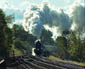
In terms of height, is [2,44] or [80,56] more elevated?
[2,44]

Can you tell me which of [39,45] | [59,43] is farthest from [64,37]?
[39,45]

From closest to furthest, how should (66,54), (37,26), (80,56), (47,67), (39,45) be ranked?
(47,67) < (39,45) < (37,26) < (80,56) < (66,54)

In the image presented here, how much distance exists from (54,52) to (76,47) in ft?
70.5

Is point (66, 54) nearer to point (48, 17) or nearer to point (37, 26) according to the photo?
point (48, 17)

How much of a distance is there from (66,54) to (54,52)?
7976mm

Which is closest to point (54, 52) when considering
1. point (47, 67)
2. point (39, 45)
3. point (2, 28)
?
point (2, 28)

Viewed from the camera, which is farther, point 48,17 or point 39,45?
point 48,17

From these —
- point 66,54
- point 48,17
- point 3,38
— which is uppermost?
point 48,17

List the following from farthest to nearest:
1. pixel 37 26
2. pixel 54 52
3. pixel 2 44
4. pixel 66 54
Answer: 1. pixel 54 52
2. pixel 66 54
3. pixel 37 26
4. pixel 2 44

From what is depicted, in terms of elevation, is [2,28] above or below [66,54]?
above

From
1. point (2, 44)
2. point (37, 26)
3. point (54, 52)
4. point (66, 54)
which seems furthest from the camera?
point (54, 52)

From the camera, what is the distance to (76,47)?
4478cm

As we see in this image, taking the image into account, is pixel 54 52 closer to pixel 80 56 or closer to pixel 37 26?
pixel 80 56

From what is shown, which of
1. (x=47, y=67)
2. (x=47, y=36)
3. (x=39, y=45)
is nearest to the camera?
(x=47, y=67)
